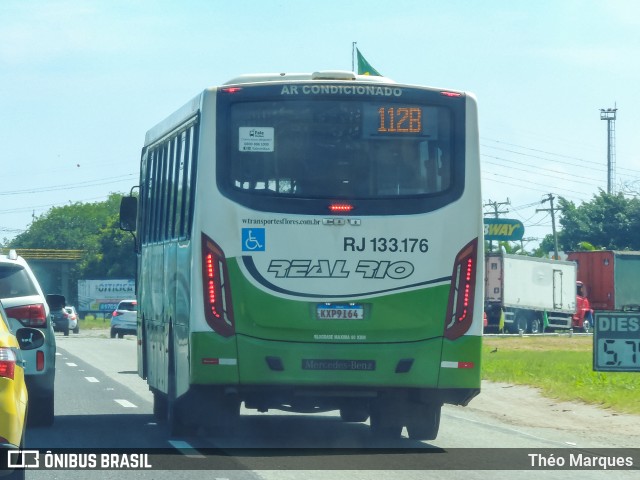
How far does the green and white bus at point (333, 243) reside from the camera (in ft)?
39.5

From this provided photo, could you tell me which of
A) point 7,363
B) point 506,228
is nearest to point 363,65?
point 7,363

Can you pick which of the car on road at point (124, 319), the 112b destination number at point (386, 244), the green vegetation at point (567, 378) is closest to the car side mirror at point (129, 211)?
the 112b destination number at point (386, 244)

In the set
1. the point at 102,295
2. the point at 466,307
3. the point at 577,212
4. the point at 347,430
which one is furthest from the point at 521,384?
the point at 102,295

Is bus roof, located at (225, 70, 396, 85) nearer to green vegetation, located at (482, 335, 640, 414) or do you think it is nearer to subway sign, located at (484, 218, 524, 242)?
green vegetation, located at (482, 335, 640, 414)

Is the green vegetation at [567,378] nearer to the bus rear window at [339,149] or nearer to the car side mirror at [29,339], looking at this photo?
the bus rear window at [339,149]

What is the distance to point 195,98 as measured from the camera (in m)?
12.7

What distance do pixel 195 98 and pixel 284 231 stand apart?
1.61 m

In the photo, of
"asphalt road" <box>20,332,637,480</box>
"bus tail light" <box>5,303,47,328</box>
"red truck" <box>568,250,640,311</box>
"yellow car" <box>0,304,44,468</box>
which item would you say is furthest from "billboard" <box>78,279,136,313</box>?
"yellow car" <box>0,304,44,468</box>

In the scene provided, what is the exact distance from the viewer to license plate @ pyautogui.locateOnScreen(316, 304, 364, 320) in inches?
476

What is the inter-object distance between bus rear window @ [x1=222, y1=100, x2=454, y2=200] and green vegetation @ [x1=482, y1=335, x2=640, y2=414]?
6651 mm

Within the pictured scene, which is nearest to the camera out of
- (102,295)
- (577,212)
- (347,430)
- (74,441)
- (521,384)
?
(74,441)

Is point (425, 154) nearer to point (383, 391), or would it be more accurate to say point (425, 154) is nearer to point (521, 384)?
point (383, 391)

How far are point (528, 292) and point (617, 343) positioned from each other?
42.4 metres

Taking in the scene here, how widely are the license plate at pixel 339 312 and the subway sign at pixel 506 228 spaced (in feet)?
188
